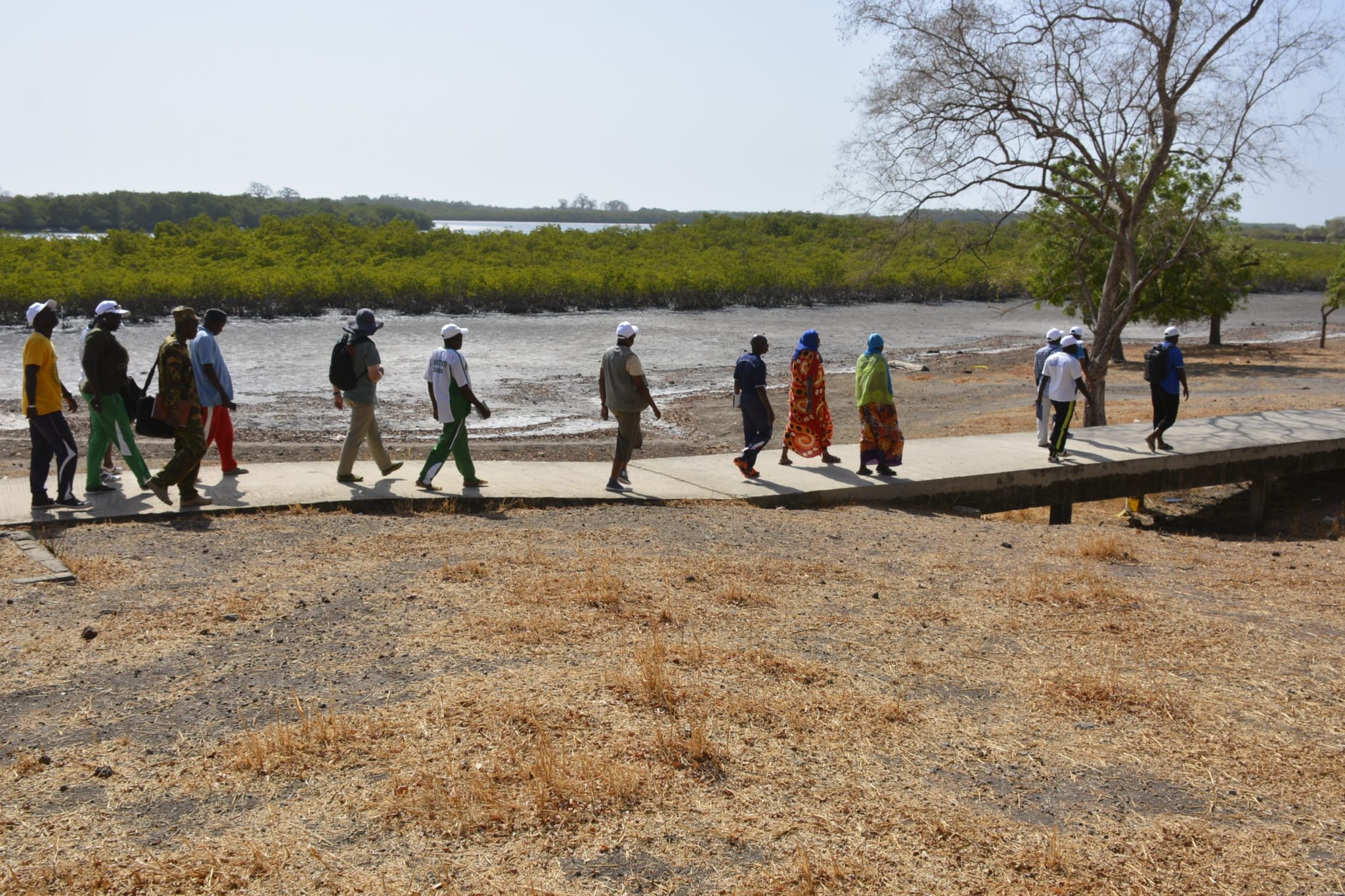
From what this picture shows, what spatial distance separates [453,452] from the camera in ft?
34.0

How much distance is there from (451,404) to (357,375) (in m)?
0.88

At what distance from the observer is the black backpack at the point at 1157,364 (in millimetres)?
13454

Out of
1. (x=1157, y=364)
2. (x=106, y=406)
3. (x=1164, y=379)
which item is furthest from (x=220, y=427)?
(x=1164, y=379)

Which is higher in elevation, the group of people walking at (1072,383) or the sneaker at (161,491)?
the group of people walking at (1072,383)

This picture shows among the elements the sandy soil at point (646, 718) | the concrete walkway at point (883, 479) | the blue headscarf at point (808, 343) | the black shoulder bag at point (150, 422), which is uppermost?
the blue headscarf at point (808, 343)

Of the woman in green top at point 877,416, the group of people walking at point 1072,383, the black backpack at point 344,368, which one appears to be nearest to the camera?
the black backpack at point 344,368

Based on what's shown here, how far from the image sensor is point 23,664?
18.5 feet

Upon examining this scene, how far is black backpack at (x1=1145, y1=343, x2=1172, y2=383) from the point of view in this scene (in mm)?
13454

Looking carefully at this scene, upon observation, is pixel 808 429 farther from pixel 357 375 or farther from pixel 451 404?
pixel 357 375

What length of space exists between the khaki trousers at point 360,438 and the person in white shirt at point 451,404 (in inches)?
20.3

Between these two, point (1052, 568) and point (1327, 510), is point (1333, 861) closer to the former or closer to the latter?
point (1052, 568)

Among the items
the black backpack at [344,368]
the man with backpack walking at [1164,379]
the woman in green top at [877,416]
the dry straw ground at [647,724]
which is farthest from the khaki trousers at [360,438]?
the man with backpack walking at [1164,379]

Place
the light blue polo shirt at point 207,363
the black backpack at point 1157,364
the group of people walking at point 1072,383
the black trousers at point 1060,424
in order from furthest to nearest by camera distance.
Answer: the black backpack at point 1157,364 < the black trousers at point 1060,424 < the group of people walking at point 1072,383 < the light blue polo shirt at point 207,363

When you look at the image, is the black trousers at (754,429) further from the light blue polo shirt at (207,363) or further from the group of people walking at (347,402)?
the light blue polo shirt at (207,363)
